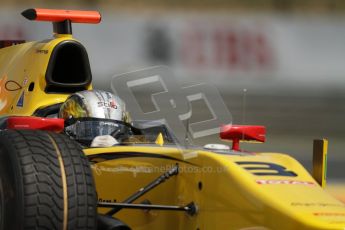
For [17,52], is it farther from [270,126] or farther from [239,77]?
[239,77]

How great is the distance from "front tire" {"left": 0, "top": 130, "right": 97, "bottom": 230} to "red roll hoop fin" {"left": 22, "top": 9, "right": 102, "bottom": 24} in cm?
299

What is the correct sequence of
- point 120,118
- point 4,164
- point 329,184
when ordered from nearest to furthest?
1. point 4,164
2. point 120,118
3. point 329,184

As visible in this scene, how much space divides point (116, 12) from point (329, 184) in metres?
4.90

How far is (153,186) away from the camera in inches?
166

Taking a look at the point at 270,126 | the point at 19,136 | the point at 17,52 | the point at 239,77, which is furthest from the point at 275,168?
the point at 239,77

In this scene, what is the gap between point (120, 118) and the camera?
5.43 m

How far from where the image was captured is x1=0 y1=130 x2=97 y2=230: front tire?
3670 mm

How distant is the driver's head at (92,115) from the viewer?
17.2 feet

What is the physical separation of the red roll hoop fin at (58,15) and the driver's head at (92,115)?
1.51m

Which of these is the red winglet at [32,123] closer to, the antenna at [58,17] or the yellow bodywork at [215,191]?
the yellow bodywork at [215,191]

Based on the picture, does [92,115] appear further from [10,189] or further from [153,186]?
[10,189]

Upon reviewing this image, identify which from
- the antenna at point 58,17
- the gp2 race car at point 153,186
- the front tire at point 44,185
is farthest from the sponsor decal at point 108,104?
the antenna at point 58,17

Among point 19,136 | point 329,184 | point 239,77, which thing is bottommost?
Answer: point 329,184

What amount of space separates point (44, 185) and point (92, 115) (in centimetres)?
163
